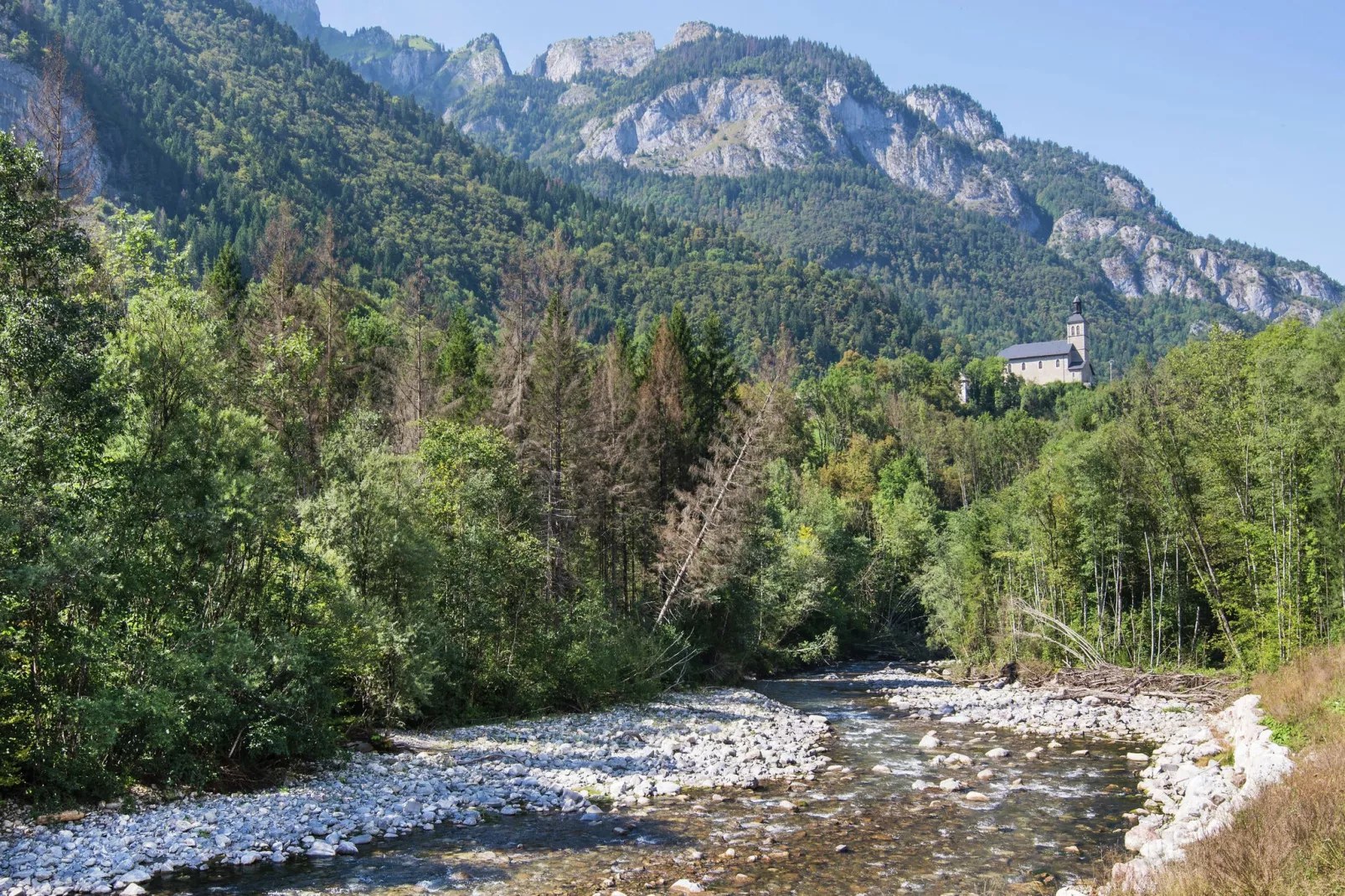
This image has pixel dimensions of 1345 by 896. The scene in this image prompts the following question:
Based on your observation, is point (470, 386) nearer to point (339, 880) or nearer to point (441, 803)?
point (441, 803)

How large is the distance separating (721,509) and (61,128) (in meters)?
24.0

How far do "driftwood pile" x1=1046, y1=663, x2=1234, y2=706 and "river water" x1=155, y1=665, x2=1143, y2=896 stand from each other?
1255cm

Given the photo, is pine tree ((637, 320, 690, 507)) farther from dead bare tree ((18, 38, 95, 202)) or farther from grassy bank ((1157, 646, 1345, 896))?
grassy bank ((1157, 646, 1345, 896))

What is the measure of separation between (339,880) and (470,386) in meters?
37.3

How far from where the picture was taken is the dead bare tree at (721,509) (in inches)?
1347

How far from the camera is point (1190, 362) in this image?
144 ft

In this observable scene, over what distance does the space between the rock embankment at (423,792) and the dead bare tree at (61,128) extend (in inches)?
551

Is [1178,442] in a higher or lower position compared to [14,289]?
lower

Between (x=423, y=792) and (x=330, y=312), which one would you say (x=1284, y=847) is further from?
(x=330, y=312)

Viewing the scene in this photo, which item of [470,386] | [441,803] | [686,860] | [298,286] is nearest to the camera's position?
[686,860]

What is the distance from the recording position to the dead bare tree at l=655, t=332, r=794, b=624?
34.2m

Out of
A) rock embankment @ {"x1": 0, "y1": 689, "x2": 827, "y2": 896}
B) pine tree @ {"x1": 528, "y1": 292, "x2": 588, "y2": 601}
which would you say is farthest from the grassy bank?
pine tree @ {"x1": 528, "y1": 292, "x2": 588, "y2": 601}

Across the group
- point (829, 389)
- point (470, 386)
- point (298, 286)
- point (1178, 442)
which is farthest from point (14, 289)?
point (829, 389)

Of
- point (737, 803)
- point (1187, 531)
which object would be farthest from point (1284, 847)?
point (1187, 531)
